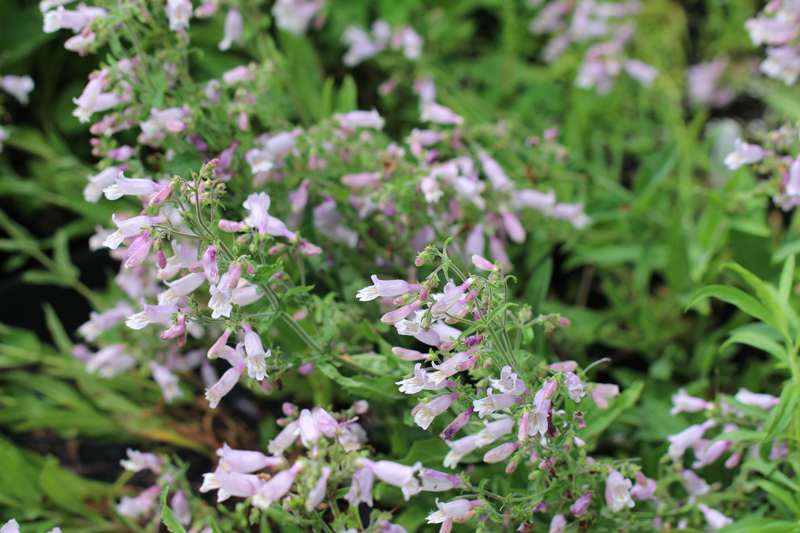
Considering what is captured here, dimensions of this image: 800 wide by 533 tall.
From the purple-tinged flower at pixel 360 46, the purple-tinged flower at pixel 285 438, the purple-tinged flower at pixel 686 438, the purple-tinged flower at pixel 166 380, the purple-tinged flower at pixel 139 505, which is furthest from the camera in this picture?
the purple-tinged flower at pixel 360 46

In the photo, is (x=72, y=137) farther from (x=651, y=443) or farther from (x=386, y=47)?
(x=651, y=443)

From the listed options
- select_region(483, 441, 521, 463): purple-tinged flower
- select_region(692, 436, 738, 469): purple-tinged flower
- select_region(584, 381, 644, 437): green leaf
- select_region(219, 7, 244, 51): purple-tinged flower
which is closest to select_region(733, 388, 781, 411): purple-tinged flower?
select_region(692, 436, 738, 469): purple-tinged flower

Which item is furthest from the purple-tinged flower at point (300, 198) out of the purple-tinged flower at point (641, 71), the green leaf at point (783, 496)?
the purple-tinged flower at point (641, 71)

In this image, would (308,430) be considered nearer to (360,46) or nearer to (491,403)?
(491,403)

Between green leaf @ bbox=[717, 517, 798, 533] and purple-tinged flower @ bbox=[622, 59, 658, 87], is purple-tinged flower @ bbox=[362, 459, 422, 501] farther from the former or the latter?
purple-tinged flower @ bbox=[622, 59, 658, 87]

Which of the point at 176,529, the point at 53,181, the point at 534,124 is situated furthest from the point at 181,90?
the point at 534,124

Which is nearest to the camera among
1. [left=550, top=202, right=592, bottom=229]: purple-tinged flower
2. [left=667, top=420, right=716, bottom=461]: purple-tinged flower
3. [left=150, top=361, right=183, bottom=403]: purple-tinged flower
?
[left=667, top=420, right=716, bottom=461]: purple-tinged flower

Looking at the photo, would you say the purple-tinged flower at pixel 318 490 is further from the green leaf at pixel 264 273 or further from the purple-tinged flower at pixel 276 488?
the green leaf at pixel 264 273
